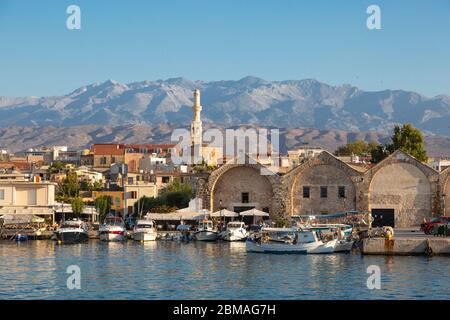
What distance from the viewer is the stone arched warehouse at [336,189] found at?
77562mm

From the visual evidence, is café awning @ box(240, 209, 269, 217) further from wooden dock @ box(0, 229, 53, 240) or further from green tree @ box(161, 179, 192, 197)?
wooden dock @ box(0, 229, 53, 240)

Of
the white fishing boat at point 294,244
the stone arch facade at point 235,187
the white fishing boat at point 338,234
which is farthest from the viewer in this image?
the stone arch facade at point 235,187

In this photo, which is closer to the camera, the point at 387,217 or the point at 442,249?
the point at 442,249

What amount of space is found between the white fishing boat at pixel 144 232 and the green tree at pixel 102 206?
667 inches

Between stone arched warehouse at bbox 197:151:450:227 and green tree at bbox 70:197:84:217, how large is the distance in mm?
14240

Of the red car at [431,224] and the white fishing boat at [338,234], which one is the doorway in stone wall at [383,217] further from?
the white fishing boat at [338,234]

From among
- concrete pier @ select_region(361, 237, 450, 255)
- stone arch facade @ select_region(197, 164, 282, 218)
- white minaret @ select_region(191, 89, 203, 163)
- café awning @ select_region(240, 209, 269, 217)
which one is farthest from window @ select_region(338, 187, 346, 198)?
white minaret @ select_region(191, 89, 203, 163)

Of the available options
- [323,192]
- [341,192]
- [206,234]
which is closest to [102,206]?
[206,234]

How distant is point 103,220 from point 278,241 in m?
34.4

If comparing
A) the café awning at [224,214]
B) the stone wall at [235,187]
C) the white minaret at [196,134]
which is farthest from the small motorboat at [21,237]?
the white minaret at [196,134]
